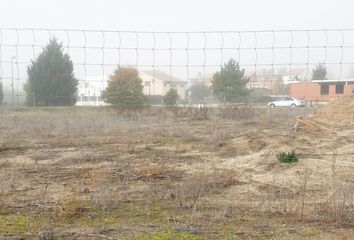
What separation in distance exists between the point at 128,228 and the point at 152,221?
39 centimetres

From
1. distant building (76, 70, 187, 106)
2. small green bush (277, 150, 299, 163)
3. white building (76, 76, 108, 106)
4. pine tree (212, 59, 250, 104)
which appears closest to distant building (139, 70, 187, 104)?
distant building (76, 70, 187, 106)

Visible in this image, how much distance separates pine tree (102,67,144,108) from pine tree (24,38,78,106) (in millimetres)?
5348

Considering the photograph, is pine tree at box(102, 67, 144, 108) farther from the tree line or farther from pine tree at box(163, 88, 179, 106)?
pine tree at box(163, 88, 179, 106)

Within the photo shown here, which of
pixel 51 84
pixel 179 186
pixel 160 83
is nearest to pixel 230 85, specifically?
pixel 160 83

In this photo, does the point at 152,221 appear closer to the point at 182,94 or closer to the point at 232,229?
the point at 232,229

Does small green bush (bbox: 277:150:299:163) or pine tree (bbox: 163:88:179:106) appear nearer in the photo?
small green bush (bbox: 277:150:299:163)

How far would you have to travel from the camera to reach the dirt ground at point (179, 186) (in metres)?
4.82

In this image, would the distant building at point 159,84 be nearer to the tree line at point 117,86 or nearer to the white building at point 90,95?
the tree line at point 117,86

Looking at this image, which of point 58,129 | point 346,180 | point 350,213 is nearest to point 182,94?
point 58,129

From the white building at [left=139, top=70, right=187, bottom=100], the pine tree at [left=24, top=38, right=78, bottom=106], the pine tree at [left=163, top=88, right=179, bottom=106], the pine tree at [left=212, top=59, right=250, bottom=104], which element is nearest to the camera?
the white building at [left=139, top=70, right=187, bottom=100]

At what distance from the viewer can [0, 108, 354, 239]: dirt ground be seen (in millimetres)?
4820

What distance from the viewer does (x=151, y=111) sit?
24.3 metres

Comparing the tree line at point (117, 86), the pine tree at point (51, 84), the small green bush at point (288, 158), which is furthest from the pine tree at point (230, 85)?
the small green bush at point (288, 158)

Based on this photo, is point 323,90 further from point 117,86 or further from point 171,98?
point 117,86
